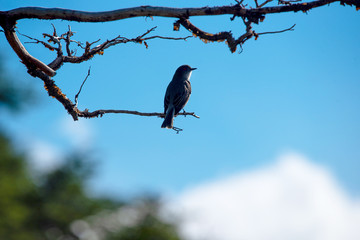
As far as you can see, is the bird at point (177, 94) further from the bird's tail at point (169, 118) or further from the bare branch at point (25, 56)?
the bare branch at point (25, 56)

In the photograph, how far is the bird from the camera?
25.7ft

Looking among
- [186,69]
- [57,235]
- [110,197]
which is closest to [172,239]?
[110,197]

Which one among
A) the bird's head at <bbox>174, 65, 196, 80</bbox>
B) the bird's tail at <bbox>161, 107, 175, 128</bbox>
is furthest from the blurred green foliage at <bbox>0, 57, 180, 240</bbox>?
the bird's tail at <bbox>161, 107, 175, 128</bbox>

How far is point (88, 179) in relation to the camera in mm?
45375

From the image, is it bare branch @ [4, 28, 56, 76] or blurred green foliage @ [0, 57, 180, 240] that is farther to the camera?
blurred green foliage @ [0, 57, 180, 240]

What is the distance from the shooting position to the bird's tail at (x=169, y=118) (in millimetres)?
7215

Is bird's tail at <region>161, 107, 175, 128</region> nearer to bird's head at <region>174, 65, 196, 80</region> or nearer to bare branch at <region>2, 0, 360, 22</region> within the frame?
bird's head at <region>174, 65, 196, 80</region>

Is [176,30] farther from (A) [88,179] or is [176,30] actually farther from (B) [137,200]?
(A) [88,179]

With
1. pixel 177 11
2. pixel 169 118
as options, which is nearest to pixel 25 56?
pixel 177 11

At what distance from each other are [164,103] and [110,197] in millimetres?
39953

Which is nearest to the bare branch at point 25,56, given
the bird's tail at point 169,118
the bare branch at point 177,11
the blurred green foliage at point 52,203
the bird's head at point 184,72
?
the bare branch at point 177,11

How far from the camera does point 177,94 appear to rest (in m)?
8.70

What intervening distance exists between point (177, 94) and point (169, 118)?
1.17 meters

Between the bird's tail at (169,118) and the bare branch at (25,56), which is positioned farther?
the bird's tail at (169,118)
